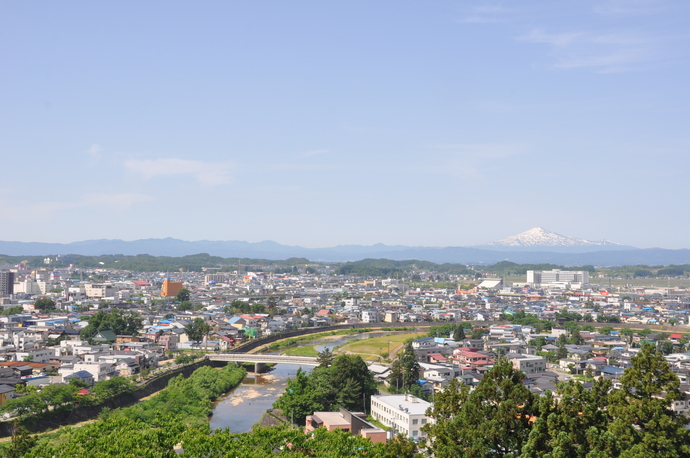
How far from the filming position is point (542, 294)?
57.2m

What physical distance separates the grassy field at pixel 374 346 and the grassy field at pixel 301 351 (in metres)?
1.18

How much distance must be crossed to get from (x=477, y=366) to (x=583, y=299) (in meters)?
32.7

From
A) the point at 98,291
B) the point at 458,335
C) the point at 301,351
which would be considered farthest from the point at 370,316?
the point at 98,291

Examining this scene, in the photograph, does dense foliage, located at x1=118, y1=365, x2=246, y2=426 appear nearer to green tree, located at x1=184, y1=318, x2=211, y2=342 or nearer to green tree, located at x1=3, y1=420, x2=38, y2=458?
green tree, located at x1=3, y1=420, x2=38, y2=458

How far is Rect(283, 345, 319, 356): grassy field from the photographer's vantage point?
1077 inches

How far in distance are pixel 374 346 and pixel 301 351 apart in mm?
3348

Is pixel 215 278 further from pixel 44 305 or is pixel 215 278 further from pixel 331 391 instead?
pixel 331 391

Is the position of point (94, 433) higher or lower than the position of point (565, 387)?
lower

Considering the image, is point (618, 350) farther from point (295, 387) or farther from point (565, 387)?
point (565, 387)

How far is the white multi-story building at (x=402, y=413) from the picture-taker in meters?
14.2

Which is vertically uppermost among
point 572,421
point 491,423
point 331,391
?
point 572,421

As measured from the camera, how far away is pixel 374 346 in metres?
28.9

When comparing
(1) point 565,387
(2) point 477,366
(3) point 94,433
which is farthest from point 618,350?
(3) point 94,433

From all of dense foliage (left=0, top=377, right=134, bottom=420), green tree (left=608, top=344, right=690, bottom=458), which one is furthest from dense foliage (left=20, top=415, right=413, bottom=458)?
dense foliage (left=0, top=377, right=134, bottom=420)
